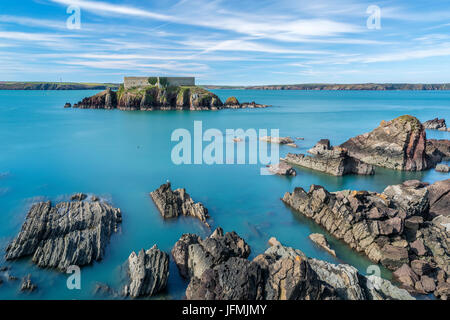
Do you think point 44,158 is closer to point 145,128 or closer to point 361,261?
point 145,128

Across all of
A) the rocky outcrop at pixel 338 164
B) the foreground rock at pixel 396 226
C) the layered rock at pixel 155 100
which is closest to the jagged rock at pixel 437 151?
the rocky outcrop at pixel 338 164

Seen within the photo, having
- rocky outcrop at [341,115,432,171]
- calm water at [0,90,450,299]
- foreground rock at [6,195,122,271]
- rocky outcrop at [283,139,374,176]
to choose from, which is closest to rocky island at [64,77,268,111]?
calm water at [0,90,450,299]

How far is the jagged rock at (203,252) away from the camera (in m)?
17.0

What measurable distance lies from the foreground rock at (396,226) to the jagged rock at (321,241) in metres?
1.62

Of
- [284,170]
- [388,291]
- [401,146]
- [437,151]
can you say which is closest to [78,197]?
[284,170]

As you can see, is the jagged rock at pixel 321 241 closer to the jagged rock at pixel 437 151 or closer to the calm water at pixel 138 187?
the calm water at pixel 138 187

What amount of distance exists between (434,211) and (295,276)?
20079 millimetres

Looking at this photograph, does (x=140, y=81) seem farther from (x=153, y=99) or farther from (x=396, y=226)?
(x=396, y=226)

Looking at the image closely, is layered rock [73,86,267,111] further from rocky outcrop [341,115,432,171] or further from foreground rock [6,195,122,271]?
foreground rock [6,195,122,271]

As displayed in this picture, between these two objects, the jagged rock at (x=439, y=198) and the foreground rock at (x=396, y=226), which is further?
the jagged rock at (x=439, y=198)

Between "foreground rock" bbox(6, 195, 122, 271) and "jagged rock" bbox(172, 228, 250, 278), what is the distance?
5832 millimetres

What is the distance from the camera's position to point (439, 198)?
2702 cm

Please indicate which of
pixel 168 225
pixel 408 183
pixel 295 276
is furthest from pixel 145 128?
pixel 295 276
